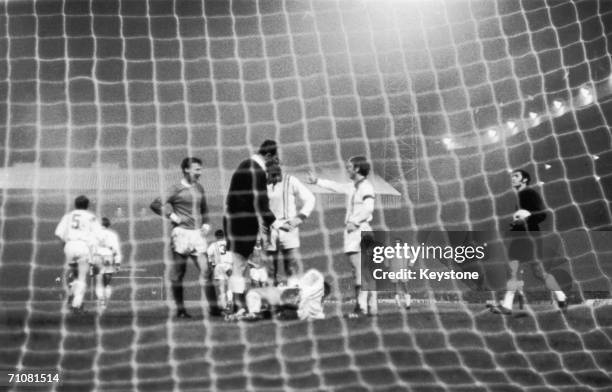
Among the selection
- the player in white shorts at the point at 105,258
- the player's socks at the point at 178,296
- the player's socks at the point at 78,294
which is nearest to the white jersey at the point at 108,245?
the player in white shorts at the point at 105,258

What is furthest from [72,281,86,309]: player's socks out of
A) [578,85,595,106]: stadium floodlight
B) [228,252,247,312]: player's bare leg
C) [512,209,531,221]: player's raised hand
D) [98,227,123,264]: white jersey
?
[578,85,595,106]: stadium floodlight

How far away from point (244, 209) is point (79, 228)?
1.37 m

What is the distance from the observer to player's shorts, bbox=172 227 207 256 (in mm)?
4727

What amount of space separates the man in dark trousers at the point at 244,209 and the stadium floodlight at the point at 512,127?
5311 millimetres

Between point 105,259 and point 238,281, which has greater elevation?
point 105,259

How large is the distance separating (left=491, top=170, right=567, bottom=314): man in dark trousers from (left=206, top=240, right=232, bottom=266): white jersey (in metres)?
2.51

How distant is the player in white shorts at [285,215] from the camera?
473 centimetres

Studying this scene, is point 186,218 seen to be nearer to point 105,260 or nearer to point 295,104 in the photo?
point 105,260

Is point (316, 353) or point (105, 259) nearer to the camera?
point (316, 353)

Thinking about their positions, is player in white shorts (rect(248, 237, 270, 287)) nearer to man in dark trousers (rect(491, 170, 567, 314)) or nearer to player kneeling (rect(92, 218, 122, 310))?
player kneeling (rect(92, 218, 122, 310))

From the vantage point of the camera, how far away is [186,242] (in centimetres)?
473

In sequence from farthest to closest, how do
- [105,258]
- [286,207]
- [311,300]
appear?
1. [105,258]
2. [286,207]
3. [311,300]

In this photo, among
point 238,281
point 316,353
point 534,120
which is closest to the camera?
point 316,353

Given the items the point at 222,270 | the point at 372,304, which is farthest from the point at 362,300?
the point at 222,270
